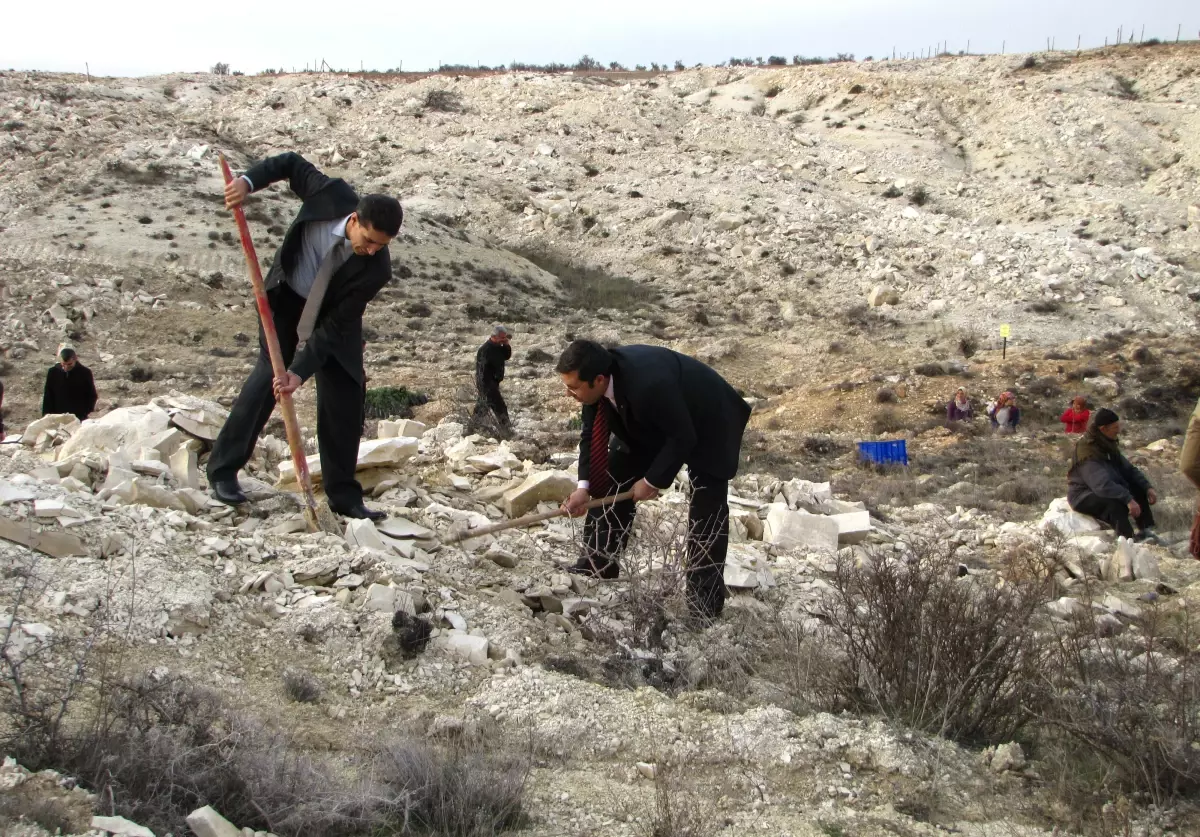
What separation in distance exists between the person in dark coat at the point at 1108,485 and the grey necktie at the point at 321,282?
5.28 meters

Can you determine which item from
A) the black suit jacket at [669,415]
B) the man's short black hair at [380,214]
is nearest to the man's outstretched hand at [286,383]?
the man's short black hair at [380,214]

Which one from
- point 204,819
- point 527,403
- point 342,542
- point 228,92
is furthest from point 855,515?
point 228,92

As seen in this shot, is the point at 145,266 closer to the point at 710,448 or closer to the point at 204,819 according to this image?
the point at 710,448

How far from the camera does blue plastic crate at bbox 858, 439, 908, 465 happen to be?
11500 mm

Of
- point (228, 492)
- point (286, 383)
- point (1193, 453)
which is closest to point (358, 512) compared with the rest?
point (228, 492)

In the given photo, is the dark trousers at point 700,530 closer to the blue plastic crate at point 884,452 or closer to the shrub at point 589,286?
the blue plastic crate at point 884,452

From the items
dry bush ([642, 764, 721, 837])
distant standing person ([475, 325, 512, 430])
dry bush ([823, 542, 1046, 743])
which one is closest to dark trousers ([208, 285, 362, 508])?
dry bush ([823, 542, 1046, 743])

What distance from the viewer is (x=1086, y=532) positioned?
23.3 feet

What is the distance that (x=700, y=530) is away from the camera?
466cm

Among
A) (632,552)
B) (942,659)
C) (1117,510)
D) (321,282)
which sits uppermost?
(321,282)

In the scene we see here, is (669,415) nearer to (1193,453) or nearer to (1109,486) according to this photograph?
(1193,453)

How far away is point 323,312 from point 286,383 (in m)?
0.40

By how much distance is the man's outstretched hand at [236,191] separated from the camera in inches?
180

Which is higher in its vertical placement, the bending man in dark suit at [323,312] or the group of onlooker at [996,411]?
the bending man in dark suit at [323,312]
